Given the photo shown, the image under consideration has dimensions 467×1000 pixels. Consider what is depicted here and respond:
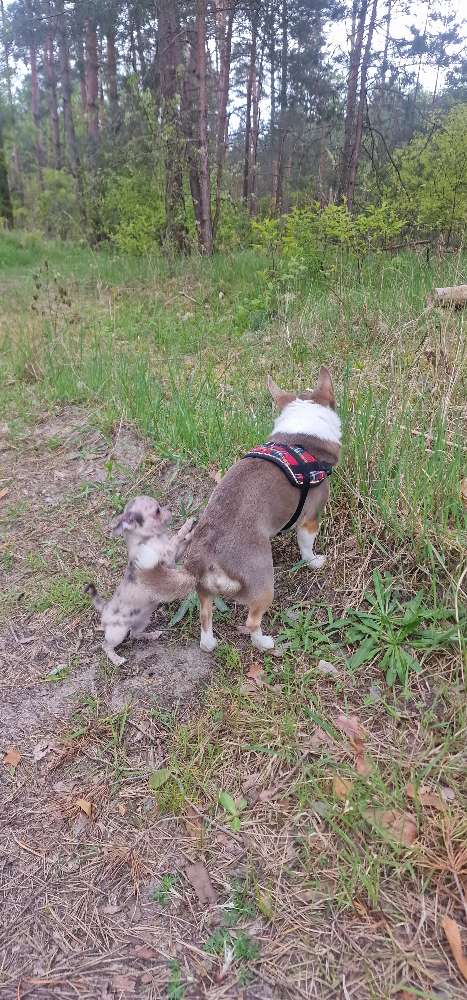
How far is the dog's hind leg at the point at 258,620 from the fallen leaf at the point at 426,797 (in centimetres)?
87

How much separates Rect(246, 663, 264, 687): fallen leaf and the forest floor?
17 mm

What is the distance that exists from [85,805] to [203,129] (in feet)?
30.1

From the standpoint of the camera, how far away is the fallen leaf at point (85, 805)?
2.16 meters

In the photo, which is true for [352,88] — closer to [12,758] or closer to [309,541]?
[309,541]

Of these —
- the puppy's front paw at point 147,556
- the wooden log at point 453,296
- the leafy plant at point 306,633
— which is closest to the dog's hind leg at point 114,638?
the puppy's front paw at point 147,556

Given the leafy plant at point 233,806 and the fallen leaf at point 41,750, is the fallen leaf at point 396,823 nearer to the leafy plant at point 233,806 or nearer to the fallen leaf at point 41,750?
the leafy plant at point 233,806

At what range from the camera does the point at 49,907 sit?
1882 millimetres

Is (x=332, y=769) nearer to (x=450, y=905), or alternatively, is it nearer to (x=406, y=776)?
(x=406, y=776)

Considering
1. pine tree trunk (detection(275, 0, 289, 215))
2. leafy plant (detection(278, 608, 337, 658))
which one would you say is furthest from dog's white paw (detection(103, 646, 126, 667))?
pine tree trunk (detection(275, 0, 289, 215))

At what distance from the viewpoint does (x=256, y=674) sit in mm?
2598

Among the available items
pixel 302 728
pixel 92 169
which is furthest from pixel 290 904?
pixel 92 169

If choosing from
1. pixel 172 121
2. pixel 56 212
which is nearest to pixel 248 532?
pixel 172 121

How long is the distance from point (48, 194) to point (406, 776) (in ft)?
60.8

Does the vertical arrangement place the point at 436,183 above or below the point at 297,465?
above
